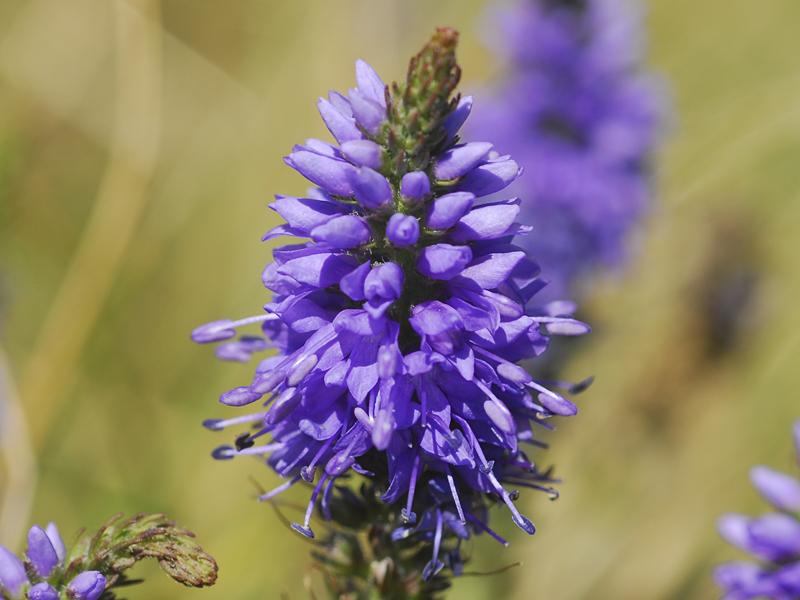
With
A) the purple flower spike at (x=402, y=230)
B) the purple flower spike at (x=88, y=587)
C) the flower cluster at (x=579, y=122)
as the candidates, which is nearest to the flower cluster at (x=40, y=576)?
the purple flower spike at (x=88, y=587)

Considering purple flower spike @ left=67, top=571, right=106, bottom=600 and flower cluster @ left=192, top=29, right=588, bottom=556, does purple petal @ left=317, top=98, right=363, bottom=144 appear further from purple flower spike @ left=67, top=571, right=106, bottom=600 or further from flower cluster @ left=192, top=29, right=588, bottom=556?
purple flower spike @ left=67, top=571, right=106, bottom=600

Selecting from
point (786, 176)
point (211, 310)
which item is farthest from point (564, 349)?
point (786, 176)

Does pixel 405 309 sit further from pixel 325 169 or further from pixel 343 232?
pixel 325 169

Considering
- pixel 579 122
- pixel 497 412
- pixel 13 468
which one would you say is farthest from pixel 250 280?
pixel 497 412

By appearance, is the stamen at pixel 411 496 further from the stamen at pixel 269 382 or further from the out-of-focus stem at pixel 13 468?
the out-of-focus stem at pixel 13 468

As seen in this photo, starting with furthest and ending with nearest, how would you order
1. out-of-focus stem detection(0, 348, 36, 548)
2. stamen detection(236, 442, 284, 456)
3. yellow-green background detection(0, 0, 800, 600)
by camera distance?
1. yellow-green background detection(0, 0, 800, 600)
2. out-of-focus stem detection(0, 348, 36, 548)
3. stamen detection(236, 442, 284, 456)

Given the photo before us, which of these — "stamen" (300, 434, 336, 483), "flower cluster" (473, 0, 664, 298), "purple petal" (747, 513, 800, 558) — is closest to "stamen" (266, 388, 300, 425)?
"stamen" (300, 434, 336, 483)

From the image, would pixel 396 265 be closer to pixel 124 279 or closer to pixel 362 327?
pixel 362 327
